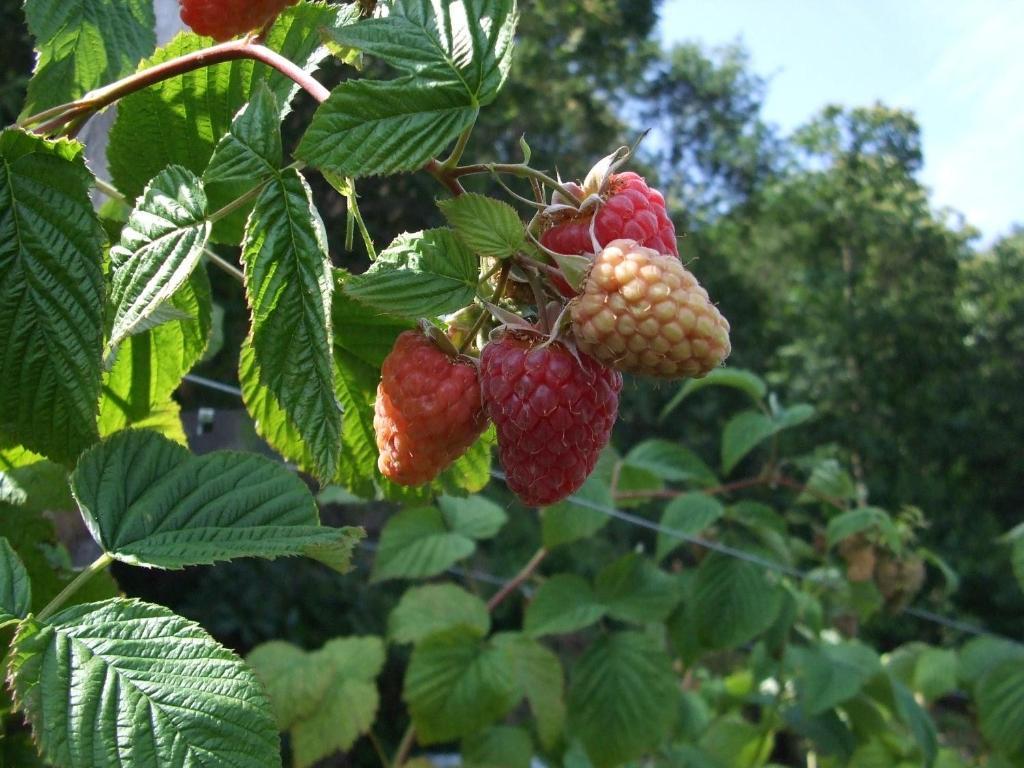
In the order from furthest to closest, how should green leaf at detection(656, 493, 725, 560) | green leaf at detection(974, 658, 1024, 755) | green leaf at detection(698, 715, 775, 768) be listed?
green leaf at detection(698, 715, 775, 768), green leaf at detection(974, 658, 1024, 755), green leaf at detection(656, 493, 725, 560)

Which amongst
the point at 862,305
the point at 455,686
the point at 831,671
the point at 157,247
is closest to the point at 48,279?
the point at 157,247

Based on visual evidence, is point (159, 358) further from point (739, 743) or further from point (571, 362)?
point (739, 743)

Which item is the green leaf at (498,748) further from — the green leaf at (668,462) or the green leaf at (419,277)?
the green leaf at (419,277)

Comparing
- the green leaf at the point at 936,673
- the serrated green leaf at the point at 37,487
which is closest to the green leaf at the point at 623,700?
the green leaf at the point at 936,673

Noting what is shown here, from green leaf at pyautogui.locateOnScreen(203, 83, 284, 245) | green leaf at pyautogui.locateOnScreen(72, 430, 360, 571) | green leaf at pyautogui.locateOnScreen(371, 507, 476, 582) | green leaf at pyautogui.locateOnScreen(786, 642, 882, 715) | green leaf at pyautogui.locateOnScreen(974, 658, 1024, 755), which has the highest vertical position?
green leaf at pyautogui.locateOnScreen(203, 83, 284, 245)

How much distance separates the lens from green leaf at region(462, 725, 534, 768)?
1344mm

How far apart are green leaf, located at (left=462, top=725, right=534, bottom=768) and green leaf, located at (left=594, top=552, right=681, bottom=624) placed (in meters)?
0.21

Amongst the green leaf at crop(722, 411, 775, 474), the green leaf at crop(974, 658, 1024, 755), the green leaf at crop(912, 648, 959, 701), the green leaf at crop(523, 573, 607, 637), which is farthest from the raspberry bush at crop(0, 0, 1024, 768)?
the green leaf at crop(912, 648, 959, 701)

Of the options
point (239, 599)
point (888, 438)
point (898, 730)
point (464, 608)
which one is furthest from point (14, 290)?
point (888, 438)

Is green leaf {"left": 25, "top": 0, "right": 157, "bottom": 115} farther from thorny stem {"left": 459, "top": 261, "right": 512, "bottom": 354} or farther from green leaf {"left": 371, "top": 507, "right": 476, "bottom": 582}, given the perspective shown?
green leaf {"left": 371, "top": 507, "right": 476, "bottom": 582}

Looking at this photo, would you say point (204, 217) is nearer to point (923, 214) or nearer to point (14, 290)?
point (14, 290)

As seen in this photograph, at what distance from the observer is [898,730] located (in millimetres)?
1737

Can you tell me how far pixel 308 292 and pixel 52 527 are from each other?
29 cm

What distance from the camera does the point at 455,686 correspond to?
1226mm
